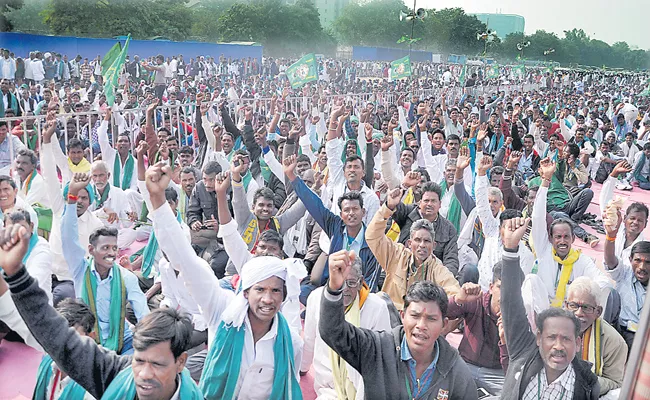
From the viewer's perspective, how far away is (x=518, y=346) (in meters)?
2.57

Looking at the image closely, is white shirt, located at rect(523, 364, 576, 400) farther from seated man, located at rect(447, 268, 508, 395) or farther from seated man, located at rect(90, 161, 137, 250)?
seated man, located at rect(90, 161, 137, 250)

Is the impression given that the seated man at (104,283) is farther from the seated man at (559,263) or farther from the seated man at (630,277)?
the seated man at (630,277)

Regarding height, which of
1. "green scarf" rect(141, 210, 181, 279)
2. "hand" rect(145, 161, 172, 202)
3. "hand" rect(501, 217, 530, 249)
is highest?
"hand" rect(145, 161, 172, 202)

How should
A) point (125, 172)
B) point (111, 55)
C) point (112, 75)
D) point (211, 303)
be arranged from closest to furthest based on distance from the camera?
point (211, 303)
point (125, 172)
point (112, 75)
point (111, 55)

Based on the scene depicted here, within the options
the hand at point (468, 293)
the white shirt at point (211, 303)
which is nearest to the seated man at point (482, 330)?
the hand at point (468, 293)

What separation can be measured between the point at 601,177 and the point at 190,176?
8725 mm

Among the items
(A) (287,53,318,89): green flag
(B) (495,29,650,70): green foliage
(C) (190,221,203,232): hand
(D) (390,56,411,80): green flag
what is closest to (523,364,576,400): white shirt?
(C) (190,221,203,232): hand

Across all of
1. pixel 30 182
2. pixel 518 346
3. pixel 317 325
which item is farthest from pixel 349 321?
pixel 30 182

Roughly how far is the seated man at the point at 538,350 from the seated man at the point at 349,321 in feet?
2.46

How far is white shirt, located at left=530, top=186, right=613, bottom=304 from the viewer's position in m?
3.78

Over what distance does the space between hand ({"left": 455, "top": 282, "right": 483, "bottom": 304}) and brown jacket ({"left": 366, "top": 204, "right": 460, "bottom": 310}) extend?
0.23 meters

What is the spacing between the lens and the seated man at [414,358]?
7.92ft

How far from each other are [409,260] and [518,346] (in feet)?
4.17

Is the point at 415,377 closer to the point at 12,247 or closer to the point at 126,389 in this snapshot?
the point at 126,389
